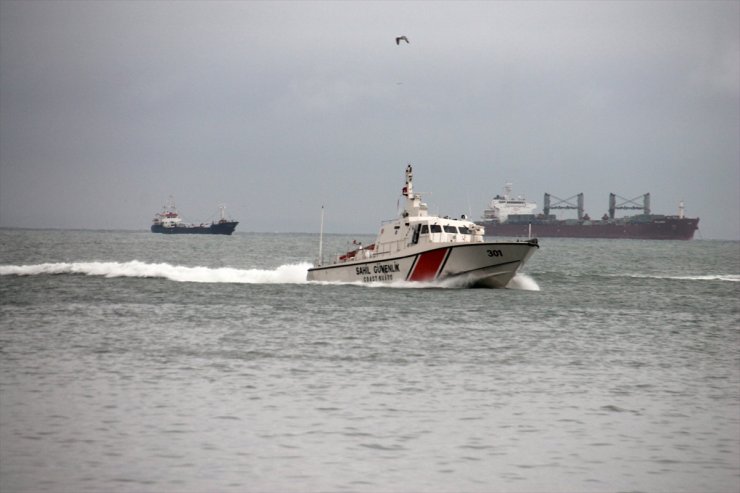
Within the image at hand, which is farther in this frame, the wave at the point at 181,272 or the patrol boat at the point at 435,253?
the wave at the point at 181,272

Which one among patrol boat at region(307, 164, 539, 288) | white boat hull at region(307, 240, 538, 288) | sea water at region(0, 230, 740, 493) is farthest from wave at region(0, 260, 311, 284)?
sea water at region(0, 230, 740, 493)

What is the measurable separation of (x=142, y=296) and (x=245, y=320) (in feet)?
37.6

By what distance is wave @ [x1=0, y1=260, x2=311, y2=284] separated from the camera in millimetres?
49469

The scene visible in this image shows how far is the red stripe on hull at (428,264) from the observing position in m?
36.5

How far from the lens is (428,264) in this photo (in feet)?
120

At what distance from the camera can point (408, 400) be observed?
586 inches

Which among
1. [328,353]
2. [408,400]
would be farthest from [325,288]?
[408,400]

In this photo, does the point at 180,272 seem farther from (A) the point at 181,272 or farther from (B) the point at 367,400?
(B) the point at 367,400

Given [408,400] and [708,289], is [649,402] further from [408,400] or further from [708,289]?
[708,289]

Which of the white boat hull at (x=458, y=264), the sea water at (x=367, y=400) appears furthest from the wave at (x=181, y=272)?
the sea water at (x=367, y=400)

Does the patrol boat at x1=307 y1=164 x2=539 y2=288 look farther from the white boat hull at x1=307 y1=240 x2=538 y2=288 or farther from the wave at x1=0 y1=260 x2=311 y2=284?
the wave at x1=0 y1=260 x2=311 y2=284

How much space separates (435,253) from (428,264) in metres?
0.58

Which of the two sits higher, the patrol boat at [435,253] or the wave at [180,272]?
the patrol boat at [435,253]

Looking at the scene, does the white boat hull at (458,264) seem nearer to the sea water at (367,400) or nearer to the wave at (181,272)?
the sea water at (367,400)
